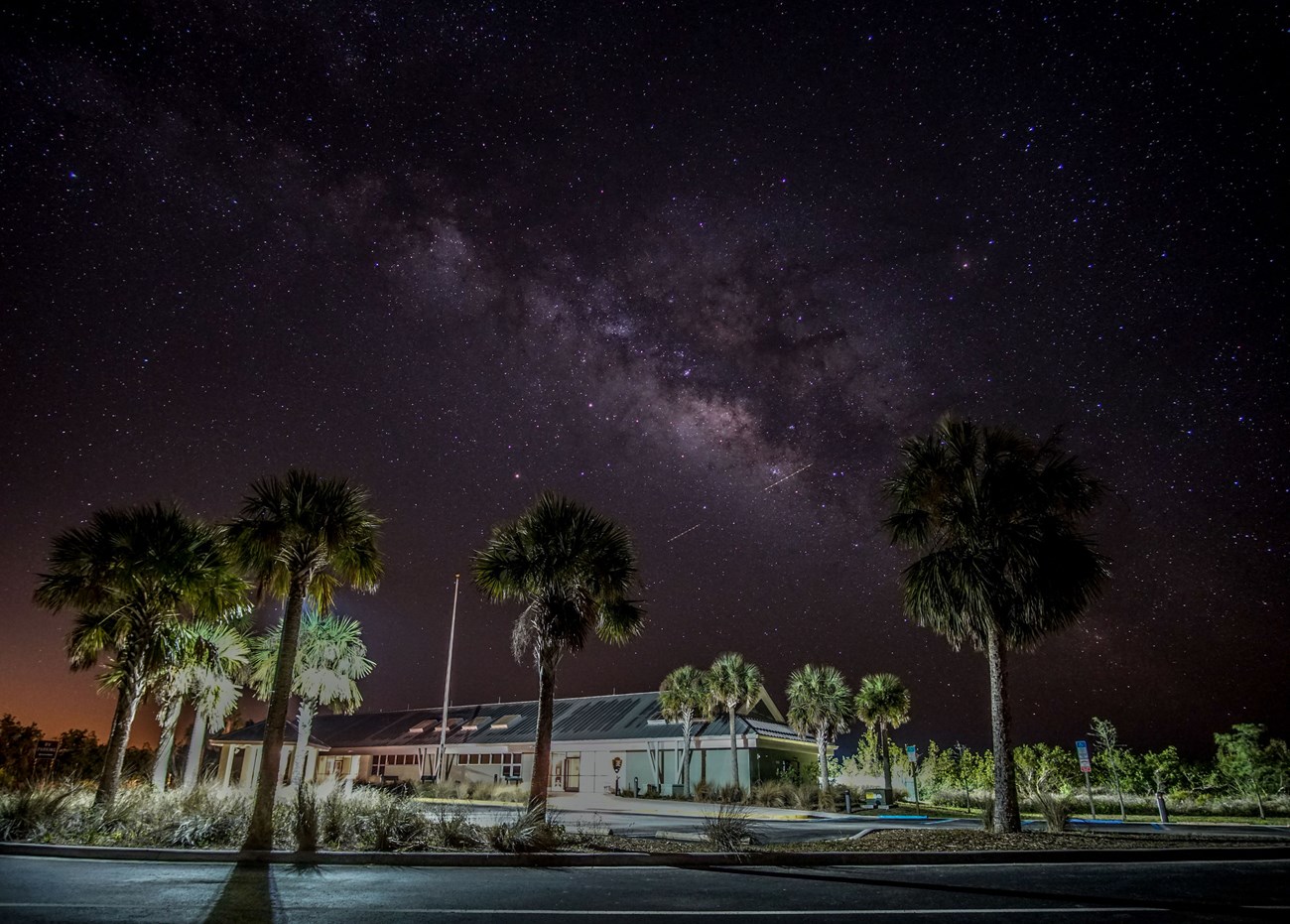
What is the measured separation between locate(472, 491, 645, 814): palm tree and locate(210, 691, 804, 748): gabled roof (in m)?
27.7

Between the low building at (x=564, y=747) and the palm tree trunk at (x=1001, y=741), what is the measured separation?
27117 mm

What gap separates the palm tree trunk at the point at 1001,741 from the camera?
14641 millimetres

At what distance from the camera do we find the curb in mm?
11281

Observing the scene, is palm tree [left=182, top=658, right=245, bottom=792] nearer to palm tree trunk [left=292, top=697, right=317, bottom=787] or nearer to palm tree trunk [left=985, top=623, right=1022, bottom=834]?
palm tree trunk [left=292, top=697, right=317, bottom=787]

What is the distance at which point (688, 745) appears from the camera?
41.6 m

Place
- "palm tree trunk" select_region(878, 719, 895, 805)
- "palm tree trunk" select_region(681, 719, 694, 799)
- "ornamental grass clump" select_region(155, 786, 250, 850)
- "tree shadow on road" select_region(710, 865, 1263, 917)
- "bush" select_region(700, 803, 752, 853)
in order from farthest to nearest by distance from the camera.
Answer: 1. "palm tree trunk" select_region(681, 719, 694, 799)
2. "palm tree trunk" select_region(878, 719, 895, 805)
3. "bush" select_region(700, 803, 752, 853)
4. "ornamental grass clump" select_region(155, 786, 250, 850)
5. "tree shadow on road" select_region(710, 865, 1263, 917)

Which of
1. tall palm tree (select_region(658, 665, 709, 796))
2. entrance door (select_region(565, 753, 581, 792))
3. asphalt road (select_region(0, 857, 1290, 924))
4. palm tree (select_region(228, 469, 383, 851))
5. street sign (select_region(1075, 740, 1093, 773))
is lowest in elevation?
entrance door (select_region(565, 753, 581, 792))

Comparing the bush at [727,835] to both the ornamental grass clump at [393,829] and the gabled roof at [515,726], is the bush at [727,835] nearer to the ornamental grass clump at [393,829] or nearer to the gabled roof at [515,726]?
the ornamental grass clump at [393,829]

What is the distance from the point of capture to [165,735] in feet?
70.7

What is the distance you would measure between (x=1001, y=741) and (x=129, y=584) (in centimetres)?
1919

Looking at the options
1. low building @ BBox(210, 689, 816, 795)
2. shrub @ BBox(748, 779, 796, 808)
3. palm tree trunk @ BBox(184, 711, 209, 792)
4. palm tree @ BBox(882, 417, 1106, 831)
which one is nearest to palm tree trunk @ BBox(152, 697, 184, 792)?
palm tree trunk @ BBox(184, 711, 209, 792)

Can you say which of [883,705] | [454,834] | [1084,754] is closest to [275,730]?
[454,834]

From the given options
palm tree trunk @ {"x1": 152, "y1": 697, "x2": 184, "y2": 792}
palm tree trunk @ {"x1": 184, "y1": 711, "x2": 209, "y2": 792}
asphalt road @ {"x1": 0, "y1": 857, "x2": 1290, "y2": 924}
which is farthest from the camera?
palm tree trunk @ {"x1": 184, "y1": 711, "x2": 209, "y2": 792}

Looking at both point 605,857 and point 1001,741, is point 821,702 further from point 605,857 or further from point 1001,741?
point 605,857
